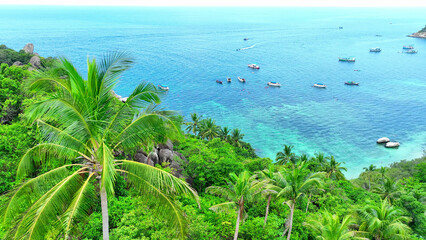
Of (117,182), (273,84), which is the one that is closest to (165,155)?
(117,182)

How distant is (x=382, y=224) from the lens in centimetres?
2156

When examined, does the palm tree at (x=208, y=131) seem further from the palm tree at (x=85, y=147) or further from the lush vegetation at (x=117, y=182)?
the palm tree at (x=85, y=147)

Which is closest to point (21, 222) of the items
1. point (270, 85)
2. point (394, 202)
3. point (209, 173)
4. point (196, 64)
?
point (209, 173)

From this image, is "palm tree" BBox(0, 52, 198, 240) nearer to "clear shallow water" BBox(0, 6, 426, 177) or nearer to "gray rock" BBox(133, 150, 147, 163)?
"gray rock" BBox(133, 150, 147, 163)

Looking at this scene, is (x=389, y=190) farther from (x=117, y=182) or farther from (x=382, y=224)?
(x=117, y=182)

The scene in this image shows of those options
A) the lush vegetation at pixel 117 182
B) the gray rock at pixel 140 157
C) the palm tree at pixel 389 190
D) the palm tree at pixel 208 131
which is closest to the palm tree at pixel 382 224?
the lush vegetation at pixel 117 182

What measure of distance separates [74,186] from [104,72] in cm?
416

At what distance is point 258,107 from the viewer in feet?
276

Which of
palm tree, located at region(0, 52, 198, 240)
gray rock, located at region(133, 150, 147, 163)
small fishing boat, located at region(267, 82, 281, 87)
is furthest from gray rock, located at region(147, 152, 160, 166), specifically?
small fishing boat, located at region(267, 82, 281, 87)

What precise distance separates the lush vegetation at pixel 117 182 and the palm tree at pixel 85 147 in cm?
4

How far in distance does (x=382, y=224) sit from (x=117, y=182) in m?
19.8

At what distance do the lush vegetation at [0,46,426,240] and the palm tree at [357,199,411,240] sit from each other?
78 mm

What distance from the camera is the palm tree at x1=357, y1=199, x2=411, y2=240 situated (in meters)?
21.2

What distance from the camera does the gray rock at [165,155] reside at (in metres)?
28.0
